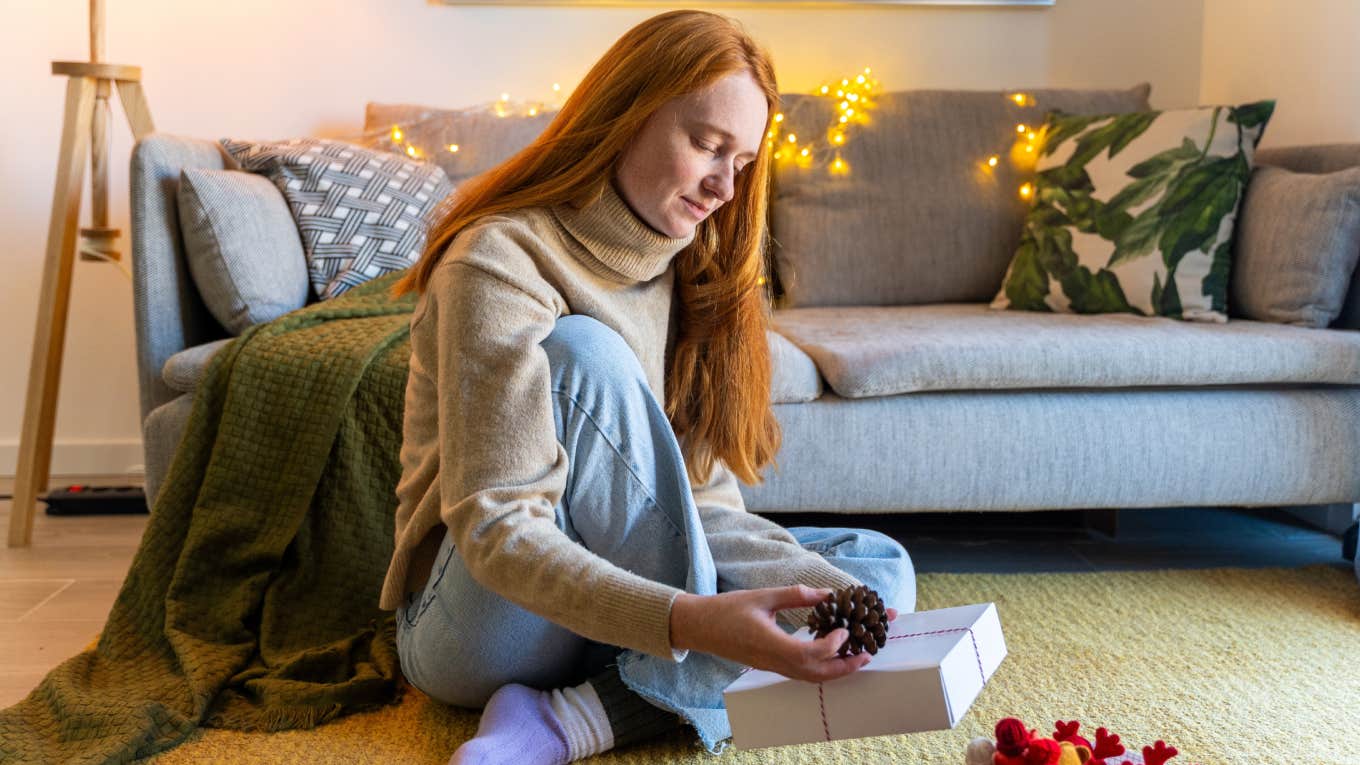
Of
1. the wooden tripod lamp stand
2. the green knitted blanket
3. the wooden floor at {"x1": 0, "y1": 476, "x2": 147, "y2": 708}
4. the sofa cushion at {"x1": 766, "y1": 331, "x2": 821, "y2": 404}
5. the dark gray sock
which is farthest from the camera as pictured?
the wooden tripod lamp stand

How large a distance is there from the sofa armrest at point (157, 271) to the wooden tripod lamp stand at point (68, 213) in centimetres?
36

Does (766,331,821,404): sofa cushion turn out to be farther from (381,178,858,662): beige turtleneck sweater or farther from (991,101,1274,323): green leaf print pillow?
(991,101,1274,323): green leaf print pillow

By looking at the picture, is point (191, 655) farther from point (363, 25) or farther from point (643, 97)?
point (363, 25)

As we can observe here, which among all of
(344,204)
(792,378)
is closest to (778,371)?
(792,378)

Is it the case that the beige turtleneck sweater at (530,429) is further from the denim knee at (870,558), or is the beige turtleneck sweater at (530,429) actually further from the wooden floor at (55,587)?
the wooden floor at (55,587)

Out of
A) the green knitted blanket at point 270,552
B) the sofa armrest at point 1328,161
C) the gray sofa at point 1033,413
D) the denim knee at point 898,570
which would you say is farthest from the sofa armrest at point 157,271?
the sofa armrest at point 1328,161

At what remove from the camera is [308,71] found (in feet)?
8.75

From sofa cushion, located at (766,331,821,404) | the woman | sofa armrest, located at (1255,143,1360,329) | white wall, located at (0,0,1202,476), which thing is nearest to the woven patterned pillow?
white wall, located at (0,0,1202,476)

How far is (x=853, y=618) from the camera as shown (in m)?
0.84

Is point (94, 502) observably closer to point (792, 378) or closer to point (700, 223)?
point (792, 378)

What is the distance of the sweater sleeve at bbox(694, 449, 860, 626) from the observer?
3.81 ft

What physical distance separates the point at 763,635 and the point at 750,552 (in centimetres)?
41

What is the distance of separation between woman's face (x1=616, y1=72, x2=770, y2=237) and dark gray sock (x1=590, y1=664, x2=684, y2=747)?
45 cm

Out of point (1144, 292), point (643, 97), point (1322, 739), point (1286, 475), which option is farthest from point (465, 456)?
point (1144, 292)
